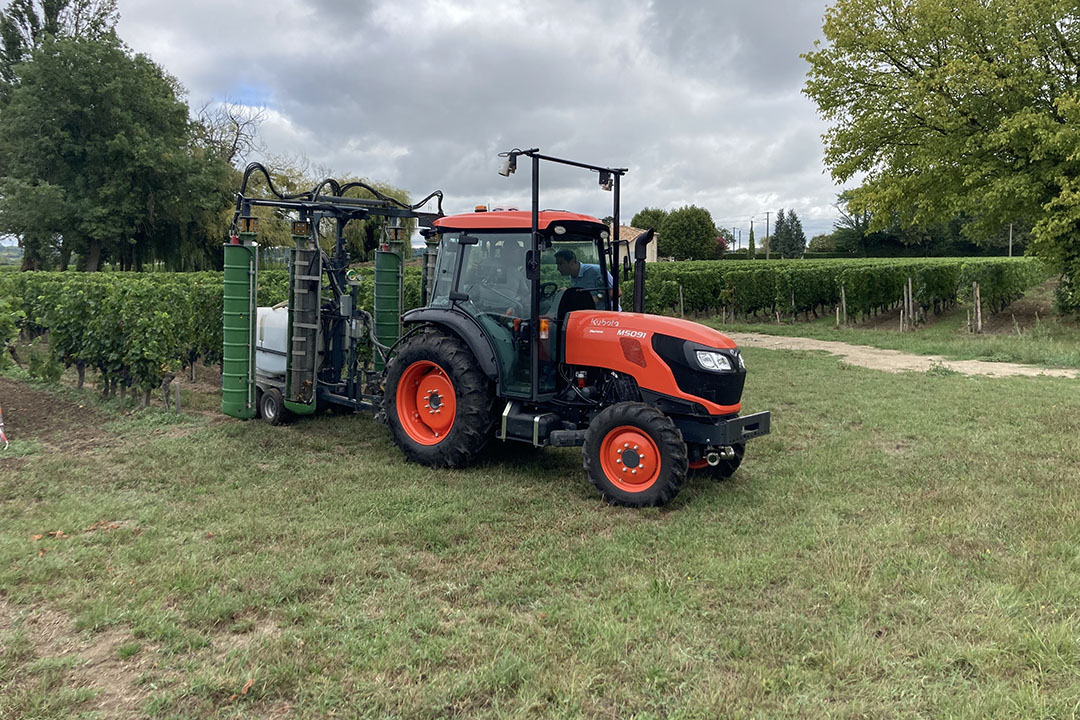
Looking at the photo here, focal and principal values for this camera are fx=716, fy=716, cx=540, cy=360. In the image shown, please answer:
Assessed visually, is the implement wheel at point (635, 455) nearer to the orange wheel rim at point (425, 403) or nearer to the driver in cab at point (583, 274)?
the driver in cab at point (583, 274)

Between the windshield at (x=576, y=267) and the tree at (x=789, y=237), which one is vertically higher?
the tree at (x=789, y=237)

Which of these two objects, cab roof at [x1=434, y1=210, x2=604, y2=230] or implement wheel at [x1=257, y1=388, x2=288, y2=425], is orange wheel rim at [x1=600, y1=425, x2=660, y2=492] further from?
implement wheel at [x1=257, y1=388, x2=288, y2=425]

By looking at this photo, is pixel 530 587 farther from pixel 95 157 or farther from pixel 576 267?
pixel 95 157

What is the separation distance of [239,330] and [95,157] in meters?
30.8

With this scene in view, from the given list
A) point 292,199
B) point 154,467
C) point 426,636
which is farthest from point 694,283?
point 426,636

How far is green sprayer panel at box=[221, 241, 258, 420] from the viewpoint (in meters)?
7.41

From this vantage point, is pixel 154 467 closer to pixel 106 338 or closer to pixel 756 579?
pixel 106 338

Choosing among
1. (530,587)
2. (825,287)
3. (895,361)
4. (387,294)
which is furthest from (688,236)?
(530,587)

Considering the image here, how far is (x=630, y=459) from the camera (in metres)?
5.39

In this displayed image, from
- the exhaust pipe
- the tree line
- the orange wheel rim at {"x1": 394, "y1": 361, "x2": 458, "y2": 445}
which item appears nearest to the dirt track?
the exhaust pipe

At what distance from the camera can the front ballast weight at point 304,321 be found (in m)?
7.38

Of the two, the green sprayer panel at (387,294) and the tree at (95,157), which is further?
the tree at (95,157)

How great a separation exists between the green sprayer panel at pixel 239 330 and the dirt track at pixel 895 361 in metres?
10.6

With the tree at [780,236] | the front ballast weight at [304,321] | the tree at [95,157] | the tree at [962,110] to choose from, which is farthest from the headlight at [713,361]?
the tree at [780,236]
